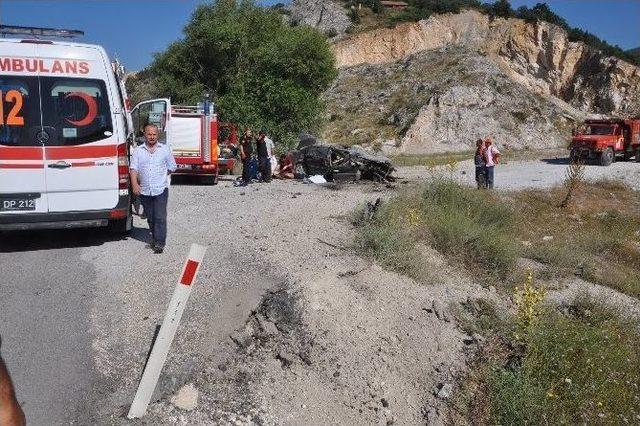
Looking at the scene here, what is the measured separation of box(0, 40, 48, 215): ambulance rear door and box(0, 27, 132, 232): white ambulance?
0.04ft

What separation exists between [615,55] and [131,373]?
65.4m

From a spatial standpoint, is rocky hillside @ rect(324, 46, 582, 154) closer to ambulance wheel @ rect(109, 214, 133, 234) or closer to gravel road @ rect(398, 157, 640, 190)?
gravel road @ rect(398, 157, 640, 190)

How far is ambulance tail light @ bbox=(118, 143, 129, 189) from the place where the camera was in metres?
7.17

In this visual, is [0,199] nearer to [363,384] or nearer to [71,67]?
[71,67]

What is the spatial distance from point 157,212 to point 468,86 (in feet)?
133

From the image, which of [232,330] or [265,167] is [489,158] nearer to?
[265,167]

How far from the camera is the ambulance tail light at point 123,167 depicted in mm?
7172

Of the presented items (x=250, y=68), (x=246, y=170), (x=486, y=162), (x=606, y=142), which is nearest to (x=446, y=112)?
(x=606, y=142)

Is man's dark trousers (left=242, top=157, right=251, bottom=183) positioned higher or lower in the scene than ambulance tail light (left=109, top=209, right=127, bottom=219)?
lower

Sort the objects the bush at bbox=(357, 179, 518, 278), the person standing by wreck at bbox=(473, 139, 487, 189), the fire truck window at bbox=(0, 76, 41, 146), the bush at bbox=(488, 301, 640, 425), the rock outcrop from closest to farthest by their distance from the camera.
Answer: the bush at bbox=(488, 301, 640, 425) → the fire truck window at bbox=(0, 76, 41, 146) → the bush at bbox=(357, 179, 518, 278) → the person standing by wreck at bbox=(473, 139, 487, 189) → the rock outcrop

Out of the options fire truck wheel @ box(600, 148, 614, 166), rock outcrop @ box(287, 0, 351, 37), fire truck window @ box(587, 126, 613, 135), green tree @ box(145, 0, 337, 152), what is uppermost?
rock outcrop @ box(287, 0, 351, 37)

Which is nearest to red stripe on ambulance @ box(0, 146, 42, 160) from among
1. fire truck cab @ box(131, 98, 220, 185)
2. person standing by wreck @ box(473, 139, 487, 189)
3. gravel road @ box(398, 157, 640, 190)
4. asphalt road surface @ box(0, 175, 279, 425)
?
asphalt road surface @ box(0, 175, 279, 425)

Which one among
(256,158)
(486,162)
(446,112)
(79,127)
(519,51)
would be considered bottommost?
(256,158)

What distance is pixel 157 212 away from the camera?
7156mm
